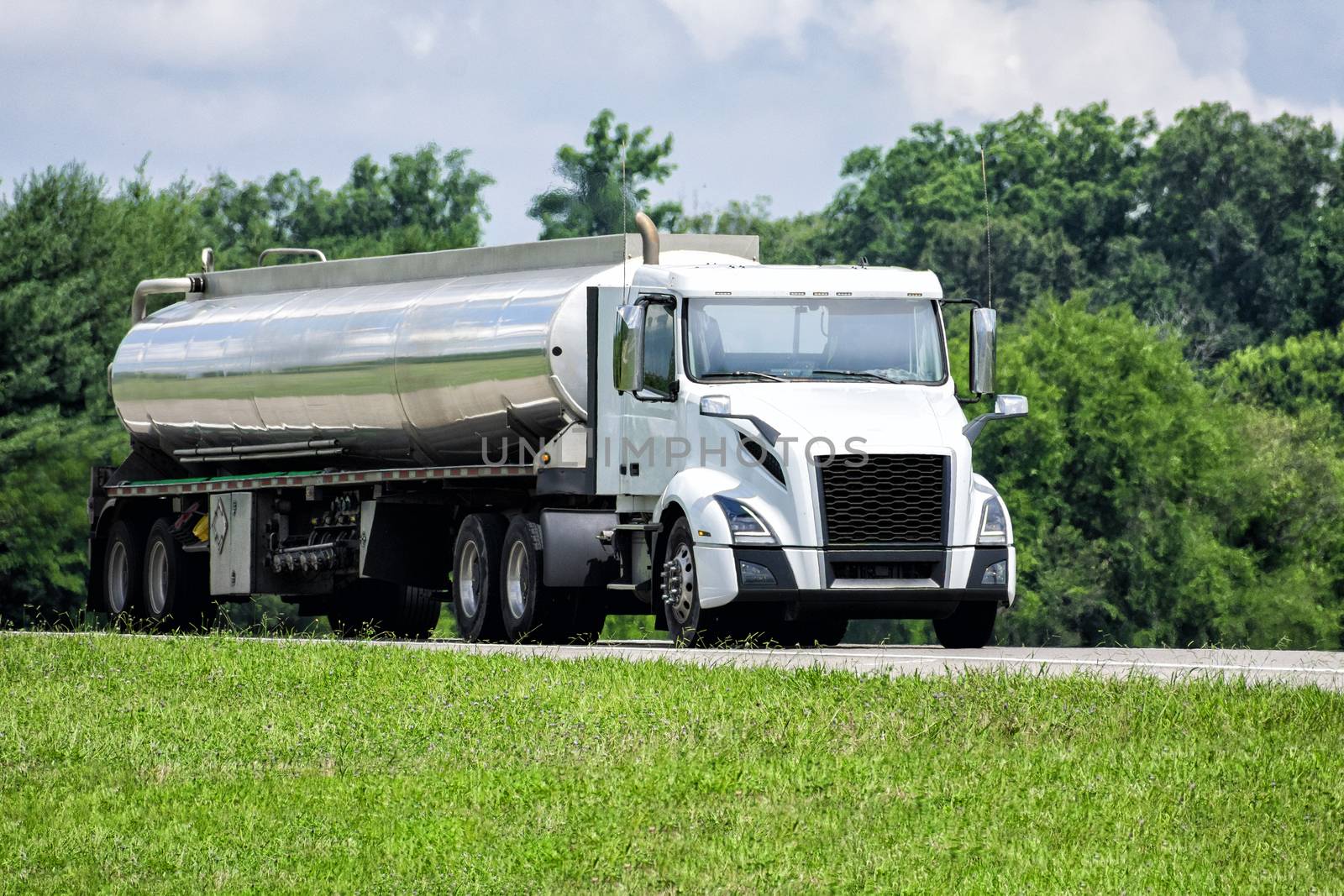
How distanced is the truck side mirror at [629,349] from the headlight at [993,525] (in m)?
2.91

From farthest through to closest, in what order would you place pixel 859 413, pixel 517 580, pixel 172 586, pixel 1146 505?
pixel 1146 505 < pixel 172 586 < pixel 517 580 < pixel 859 413

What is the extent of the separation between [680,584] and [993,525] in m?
2.47

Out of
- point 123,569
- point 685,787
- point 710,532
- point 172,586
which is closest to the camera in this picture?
point 685,787

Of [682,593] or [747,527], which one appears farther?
[682,593]

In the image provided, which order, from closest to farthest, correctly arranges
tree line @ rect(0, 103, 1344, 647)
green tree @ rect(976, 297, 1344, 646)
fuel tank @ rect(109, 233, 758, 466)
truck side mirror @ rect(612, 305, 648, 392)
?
truck side mirror @ rect(612, 305, 648, 392)
fuel tank @ rect(109, 233, 758, 466)
tree line @ rect(0, 103, 1344, 647)
green tree @ rect(976, 297, 1344, 646)

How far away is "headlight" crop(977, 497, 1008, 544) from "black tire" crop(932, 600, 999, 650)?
2.33 feet

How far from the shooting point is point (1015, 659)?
Answer: 16641 millimetres

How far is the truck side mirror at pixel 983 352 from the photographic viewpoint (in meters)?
18.8

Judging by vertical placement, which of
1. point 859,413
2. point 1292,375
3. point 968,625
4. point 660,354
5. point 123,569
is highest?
point 1292,375

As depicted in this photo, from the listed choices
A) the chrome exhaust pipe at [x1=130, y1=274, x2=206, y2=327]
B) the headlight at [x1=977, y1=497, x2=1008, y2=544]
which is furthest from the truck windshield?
the chrome exhaust pipe at [x1=130, y1=274, x2=206, y2=327]

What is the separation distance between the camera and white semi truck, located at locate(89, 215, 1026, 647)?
59.2 ft

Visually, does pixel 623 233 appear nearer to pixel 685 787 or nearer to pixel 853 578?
pixel 853 578

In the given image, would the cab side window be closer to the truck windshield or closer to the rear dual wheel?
the truck windshield

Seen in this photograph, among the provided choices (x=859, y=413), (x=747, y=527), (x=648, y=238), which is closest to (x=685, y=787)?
(x=747, y=527)
